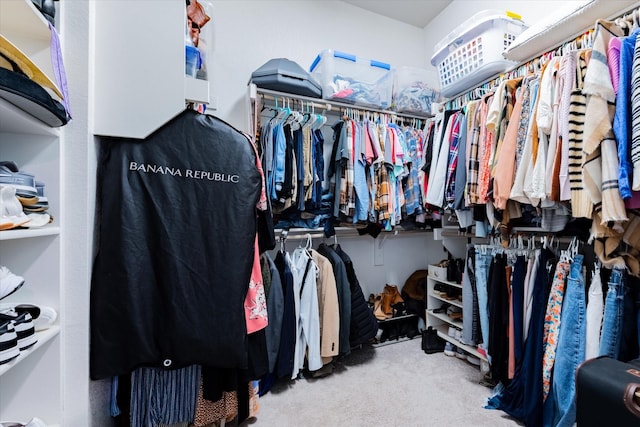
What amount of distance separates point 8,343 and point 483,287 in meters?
2.10

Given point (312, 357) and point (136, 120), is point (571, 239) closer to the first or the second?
point (312, 357)

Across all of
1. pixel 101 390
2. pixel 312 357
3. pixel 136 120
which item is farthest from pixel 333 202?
pixel 101 390

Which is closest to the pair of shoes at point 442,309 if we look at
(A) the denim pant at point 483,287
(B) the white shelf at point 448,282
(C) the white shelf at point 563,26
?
(B) the white shelf at point 448,282

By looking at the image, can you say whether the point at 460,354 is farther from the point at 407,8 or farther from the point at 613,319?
the point at 407,8

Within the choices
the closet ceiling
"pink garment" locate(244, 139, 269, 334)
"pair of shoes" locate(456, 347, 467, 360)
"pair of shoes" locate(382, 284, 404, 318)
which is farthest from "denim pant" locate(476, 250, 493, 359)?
the closet ceiling

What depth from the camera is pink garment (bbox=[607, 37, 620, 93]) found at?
1106 mm

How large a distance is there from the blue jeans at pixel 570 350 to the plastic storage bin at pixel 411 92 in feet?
5.13

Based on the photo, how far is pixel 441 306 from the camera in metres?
2.42

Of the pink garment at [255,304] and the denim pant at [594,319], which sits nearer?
the pink garment at [255,304]

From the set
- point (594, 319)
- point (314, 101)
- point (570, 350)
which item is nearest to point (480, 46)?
point (314, 101)

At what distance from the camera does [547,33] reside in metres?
1.45

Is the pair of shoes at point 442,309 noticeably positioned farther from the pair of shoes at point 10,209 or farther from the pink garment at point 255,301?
the pair of shoes at point 10,209

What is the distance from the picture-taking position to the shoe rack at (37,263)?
31.0 inches

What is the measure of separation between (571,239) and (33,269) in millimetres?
2269
